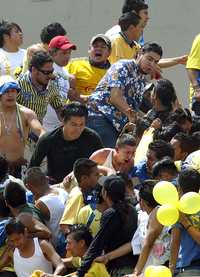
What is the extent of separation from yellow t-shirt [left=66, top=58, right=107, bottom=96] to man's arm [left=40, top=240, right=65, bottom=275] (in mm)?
3145

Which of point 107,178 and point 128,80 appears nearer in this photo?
point 107,178

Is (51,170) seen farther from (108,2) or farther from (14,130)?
(108,2)

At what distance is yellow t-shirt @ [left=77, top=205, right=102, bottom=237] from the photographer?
10.6 metres

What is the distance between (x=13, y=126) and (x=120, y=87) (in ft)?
3.58

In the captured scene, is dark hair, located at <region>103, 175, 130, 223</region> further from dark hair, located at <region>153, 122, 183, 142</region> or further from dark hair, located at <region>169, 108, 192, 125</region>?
dark hair, located at <region>169, 108, 192, 125</region>

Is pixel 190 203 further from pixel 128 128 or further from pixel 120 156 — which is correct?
pixel 128 128

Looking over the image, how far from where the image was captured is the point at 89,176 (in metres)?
11.0

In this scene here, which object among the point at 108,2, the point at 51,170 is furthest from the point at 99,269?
the point at 108,2

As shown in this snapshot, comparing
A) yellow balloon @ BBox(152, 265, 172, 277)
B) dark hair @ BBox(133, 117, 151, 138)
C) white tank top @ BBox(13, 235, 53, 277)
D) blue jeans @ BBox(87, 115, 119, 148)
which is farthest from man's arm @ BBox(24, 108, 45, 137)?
yellow balloon @ BBox(152, 265, 172, 277)

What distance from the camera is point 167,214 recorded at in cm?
924

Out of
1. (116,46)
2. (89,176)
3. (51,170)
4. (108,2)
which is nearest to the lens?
(89,176)

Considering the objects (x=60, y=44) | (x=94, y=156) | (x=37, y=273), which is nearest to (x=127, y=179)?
(x=94, y=156)

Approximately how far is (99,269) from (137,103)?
2977 millimetres

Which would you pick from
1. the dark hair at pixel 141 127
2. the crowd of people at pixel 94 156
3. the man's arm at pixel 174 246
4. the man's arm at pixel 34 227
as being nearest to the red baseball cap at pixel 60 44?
the crowd of people at pixel 94 156
